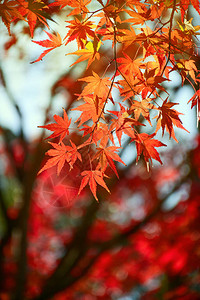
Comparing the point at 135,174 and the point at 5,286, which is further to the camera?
the point at 135,174

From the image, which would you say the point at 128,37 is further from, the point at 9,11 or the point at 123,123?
the point at 9,11

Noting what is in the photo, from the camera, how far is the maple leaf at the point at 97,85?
1278mm

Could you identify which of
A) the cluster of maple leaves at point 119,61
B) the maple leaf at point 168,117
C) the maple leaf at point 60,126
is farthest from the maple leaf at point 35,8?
the maple leaf at point 168,117

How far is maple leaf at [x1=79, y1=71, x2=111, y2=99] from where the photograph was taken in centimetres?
128

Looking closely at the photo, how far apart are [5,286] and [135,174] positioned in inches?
139

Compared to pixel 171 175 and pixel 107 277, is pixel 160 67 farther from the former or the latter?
pixel 171 175

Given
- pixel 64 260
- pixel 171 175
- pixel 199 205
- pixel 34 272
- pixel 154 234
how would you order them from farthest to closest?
pixel 171 175, pixel 34 272, pixel 154 234, pixel 199 205, pixel 64 260

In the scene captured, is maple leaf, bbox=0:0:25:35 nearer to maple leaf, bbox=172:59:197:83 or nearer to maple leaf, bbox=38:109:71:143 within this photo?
maple leaf, bbox=38:109:71:143

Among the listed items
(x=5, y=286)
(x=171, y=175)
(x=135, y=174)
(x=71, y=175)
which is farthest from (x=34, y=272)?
(x=171, y=175)

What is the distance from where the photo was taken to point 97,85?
1.31 m

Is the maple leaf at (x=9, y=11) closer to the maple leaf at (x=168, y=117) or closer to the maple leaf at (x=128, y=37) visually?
the maple leaf at (x=128, y=37)

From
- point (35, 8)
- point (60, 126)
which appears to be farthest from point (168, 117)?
point (35, 8)

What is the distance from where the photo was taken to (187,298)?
5.19 meters

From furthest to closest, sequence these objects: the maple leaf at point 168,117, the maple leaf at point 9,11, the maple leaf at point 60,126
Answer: the maple leaf at point 60,126
the maple leaf at point 168,117
the maple leaf at point 9,11
